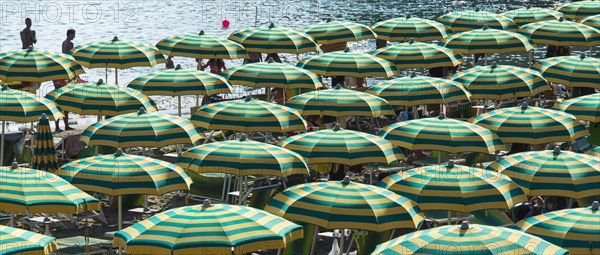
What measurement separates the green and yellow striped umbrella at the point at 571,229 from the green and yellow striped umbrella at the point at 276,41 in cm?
1308

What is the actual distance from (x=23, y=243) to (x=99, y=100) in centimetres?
812

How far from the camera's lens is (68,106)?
66.0 ft

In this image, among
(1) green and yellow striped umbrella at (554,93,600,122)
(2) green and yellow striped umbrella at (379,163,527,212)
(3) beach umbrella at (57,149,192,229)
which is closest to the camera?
(2) green and yellow striped umbrella at (379,163,527,212)

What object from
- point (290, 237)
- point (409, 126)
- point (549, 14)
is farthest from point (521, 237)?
point (549, 14)

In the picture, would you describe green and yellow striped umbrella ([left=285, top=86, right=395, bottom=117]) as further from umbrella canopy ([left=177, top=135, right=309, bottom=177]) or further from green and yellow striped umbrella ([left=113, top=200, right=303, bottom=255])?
green and yellow striped umbrella ([left=113, top=200, right=303, bottom=255])

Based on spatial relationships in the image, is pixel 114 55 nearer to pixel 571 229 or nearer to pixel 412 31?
pixel 412 31

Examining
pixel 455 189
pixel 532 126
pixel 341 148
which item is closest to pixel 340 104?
pixel 341 148

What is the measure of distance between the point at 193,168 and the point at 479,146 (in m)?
4.24

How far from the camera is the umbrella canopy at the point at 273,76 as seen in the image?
22281 mm

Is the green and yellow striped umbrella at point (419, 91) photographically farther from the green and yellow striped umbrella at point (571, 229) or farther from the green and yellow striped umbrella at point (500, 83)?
the green and yellow striped umbrella at point (571, 229)

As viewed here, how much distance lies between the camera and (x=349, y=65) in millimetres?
23375

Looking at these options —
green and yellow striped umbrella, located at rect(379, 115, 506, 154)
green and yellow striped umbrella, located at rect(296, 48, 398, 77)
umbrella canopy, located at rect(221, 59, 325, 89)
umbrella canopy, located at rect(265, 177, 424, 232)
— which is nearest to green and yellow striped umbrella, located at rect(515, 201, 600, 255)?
umbrella canopy, located at rect(265, 177, 424, 232)

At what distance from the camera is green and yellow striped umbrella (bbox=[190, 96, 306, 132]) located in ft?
62.3

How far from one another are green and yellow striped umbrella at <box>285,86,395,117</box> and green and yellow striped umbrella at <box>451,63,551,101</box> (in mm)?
2291
